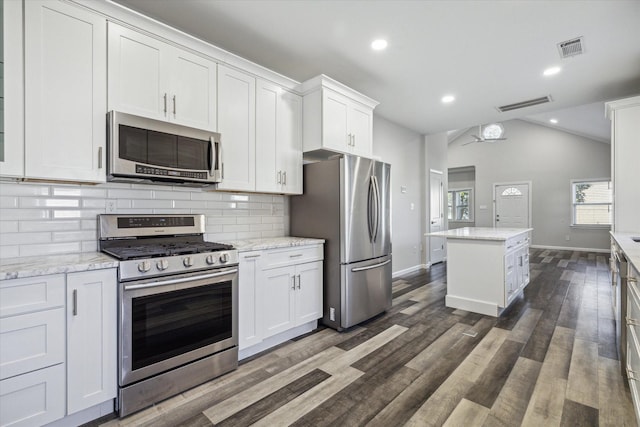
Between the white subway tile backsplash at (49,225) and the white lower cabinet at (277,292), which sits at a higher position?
the white subway tile backsplash at (49,225)

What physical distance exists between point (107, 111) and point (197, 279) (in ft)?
4.20

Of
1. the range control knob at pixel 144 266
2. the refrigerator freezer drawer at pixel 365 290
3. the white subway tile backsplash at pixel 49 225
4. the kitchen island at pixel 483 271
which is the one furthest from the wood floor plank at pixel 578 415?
the white subway tile backsplash at pixel 49 225

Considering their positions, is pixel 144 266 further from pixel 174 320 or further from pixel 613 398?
pixel 613 398

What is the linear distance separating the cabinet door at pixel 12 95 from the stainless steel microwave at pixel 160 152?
0.43 metres

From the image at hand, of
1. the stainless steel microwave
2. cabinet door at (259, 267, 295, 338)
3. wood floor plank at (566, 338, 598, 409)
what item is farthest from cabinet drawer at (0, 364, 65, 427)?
wood floor plank at (566, 338, 598, 409)

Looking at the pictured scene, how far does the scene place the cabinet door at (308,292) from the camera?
2.88m

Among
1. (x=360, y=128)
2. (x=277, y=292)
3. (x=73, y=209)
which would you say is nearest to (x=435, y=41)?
(x=360, y=128)

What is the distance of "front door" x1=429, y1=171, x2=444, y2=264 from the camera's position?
21.3 feet

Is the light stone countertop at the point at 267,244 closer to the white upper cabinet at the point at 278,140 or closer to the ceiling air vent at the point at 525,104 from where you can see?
the white upper cabinet at the point at 278,140

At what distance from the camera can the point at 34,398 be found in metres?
1.56

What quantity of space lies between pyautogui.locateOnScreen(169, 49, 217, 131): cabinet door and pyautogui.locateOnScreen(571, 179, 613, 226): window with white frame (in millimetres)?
9819

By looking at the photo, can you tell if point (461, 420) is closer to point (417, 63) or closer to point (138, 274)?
point (138, 274)

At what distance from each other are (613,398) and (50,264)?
3481 mm

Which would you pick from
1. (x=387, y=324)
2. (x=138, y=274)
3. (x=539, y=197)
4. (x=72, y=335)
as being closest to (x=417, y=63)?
(x=387, y=324)
